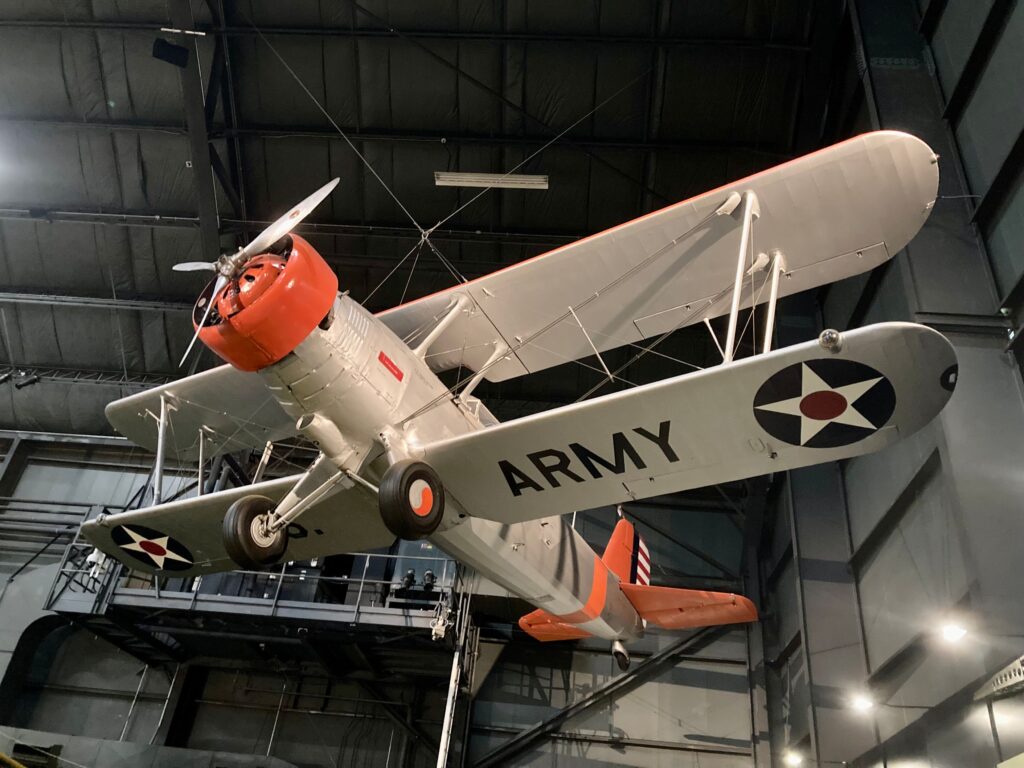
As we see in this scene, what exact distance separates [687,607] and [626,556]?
3.76 feet

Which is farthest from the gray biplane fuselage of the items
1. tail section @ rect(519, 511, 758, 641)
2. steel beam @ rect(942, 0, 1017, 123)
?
steel beam @ rect(942, 0, 1017, 123)

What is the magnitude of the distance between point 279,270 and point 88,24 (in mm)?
7728

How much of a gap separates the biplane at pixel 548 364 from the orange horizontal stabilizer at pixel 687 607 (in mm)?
1225

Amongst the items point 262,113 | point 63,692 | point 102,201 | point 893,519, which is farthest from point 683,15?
point 63,692

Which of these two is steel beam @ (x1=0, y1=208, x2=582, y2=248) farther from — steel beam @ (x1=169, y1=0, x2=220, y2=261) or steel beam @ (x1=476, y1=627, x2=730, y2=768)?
steel beam @ (x1=476, y1=627, x2=730, y2=768)

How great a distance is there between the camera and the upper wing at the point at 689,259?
4.59m

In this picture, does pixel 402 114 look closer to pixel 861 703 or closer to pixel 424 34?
pixel 424 34

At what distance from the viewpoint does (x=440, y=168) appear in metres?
9.88

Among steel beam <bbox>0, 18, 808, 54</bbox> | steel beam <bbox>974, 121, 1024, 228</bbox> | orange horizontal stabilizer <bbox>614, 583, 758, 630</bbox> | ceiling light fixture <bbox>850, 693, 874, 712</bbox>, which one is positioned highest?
steel beam <bbox>0, 18, 808, 54</bbox>

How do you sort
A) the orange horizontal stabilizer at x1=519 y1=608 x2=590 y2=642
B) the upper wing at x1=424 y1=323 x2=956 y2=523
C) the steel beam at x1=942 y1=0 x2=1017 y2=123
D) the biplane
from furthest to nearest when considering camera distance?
1. the orange horizontal stabilizer at x1=519 y1=608 x2=590 y2=642
2. the steel beam at x1=942 y1=0 x2=1017 y2=123
3. the biplane
4. the upper wing at x1=424 y1=323 x2=956 y2=523

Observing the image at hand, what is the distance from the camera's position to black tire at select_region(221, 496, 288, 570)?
14.3ft

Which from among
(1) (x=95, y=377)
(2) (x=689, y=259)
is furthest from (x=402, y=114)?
(1) (x=95, y=377)

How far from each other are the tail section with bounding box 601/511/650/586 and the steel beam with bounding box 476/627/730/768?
118 inches

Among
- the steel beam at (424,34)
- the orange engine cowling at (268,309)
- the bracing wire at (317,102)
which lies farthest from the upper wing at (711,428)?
the steel beam at (424,34)
